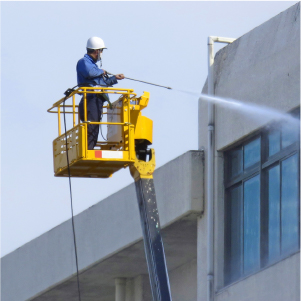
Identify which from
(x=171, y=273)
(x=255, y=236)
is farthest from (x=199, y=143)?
(x=171, y=273)

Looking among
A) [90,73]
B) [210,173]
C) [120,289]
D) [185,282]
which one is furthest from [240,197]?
[120,289]

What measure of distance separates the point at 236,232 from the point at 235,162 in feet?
4.41

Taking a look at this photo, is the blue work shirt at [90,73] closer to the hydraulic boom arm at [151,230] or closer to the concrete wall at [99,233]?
the hydraulic boom arm at [151,230]

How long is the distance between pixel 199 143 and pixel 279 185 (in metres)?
2.83

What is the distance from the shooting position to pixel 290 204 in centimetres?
1788

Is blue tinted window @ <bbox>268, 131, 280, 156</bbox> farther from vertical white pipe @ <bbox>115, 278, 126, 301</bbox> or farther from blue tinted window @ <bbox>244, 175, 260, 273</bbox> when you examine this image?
vertical white pipe @ <bbox>115, 278, 126, 301</bbox>

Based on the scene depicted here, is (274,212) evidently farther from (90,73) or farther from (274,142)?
(90,73)

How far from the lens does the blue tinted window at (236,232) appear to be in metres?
19.4

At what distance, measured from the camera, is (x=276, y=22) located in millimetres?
18688

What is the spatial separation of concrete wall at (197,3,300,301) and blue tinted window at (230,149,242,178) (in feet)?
0.68

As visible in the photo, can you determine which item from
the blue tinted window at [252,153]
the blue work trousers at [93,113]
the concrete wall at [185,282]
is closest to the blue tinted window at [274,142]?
the blue tinted window at [252,153]

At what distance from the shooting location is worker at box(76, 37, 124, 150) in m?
18.0

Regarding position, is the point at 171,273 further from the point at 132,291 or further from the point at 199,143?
the point at 199,143

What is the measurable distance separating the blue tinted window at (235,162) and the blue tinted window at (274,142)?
1109 mm
